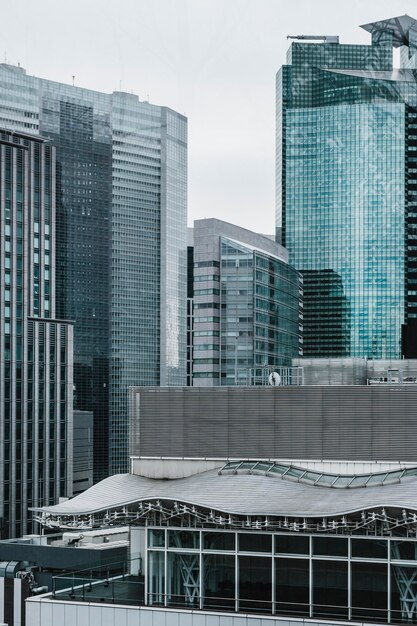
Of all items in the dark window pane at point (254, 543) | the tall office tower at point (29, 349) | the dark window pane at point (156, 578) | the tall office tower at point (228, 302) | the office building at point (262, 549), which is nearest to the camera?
the office building at point (262, 549)

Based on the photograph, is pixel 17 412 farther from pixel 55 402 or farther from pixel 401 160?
pixel 401 160

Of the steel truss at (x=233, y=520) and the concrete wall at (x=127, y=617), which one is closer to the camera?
the steel truss at (x=233, y=520)

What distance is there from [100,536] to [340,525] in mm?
24552

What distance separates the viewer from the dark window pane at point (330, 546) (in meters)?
20.0

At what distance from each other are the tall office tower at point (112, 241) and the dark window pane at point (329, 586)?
118 metres

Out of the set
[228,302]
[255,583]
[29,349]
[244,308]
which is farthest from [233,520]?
[228,302]

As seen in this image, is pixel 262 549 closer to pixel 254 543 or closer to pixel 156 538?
pixel 254 543

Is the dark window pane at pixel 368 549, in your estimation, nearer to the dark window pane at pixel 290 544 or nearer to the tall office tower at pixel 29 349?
the dark window pane at pixel 290 544

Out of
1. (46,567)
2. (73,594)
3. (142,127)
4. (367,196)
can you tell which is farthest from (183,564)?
(142,127)

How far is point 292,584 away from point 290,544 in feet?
2.45

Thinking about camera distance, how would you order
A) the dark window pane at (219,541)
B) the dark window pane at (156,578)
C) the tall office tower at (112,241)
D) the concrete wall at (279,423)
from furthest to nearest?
1. the tall office tower at (112,241)
2. the concrete wall at (279,423)
3. the dark window pane at (156,578)
4. the dark window pane at (219,541)

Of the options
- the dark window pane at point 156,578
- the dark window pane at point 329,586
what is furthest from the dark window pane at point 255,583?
the dark window pane at point 156,578

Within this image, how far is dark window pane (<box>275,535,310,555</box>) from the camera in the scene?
20.3 m

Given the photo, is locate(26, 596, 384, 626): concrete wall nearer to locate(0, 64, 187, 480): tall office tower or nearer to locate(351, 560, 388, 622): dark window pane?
locate(351, 560, 388, 622): dark window pane
